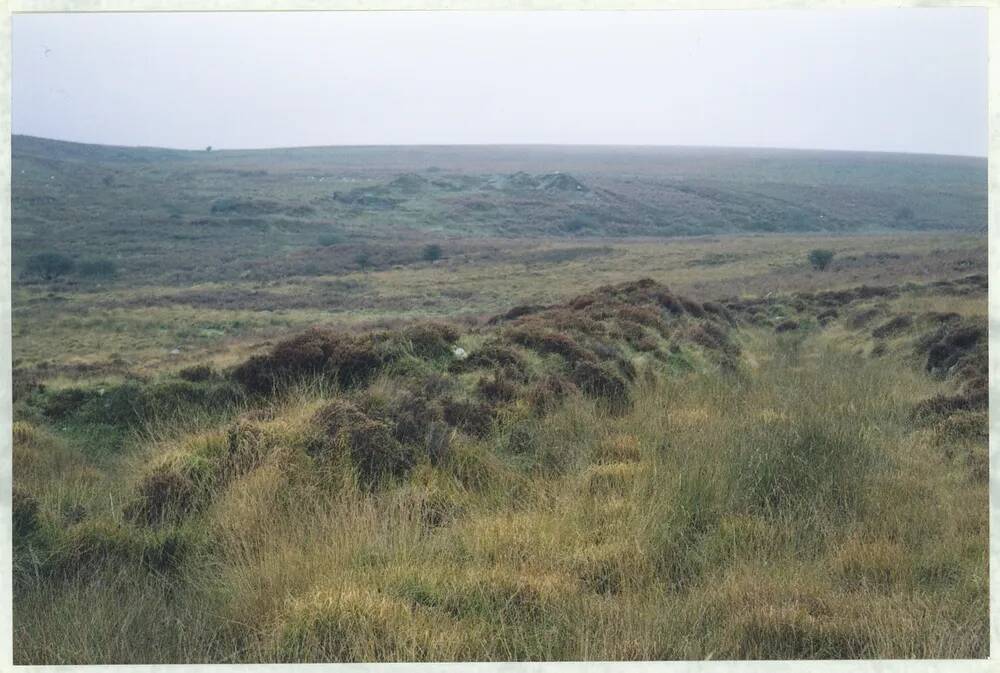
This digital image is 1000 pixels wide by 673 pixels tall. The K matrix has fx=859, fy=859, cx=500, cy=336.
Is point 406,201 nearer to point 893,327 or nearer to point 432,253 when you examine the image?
point 432,253

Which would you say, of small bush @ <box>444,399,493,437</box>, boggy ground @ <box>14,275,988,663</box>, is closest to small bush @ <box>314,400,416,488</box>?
boggy ground @ <box>14,275,988,663</box>

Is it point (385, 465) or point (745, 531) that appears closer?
point (745, 531)

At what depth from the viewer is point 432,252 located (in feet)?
108

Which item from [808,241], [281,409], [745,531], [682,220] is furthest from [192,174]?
[745,531]

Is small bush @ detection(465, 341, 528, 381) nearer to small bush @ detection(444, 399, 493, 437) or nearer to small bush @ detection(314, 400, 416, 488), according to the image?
small bush @ detection(444, 399, 493, 437)

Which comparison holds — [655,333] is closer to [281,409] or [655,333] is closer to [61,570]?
[281,409]

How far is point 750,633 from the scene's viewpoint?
3973mm

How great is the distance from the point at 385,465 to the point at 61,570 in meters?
2.06

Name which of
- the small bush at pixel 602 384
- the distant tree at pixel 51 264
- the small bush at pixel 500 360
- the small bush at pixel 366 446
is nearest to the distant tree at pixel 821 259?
the small bush at pixel 602 384

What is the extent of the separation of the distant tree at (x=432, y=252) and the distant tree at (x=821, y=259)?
13999 millimetres

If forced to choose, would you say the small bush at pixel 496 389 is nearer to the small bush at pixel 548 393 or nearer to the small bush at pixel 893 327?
the small bush at pixel 548 393

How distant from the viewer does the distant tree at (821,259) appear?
31.5m

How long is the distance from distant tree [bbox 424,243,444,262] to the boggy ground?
23673 mm

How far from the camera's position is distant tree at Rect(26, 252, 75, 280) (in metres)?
28.4
